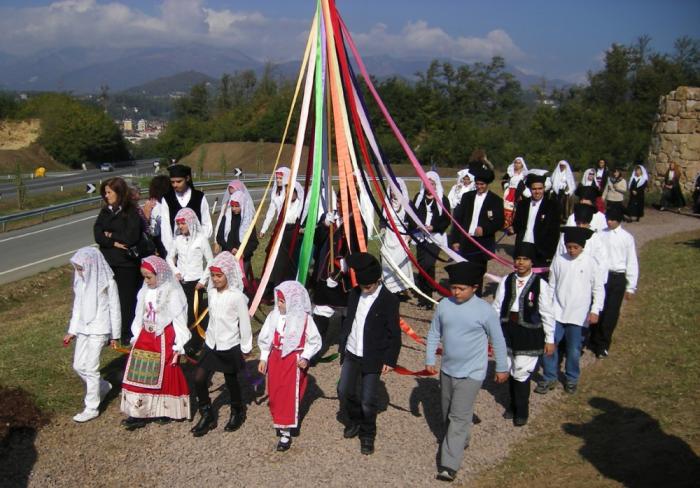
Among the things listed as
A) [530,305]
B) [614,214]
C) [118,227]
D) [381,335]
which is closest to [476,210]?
[614,214]

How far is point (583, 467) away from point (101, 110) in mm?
77031

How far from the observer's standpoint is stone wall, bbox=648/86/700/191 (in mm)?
21141

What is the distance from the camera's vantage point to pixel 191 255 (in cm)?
753

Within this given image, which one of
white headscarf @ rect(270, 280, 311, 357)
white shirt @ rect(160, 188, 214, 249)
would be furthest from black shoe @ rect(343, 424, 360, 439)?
white shirt @ rect(160, 188, 214, 249)

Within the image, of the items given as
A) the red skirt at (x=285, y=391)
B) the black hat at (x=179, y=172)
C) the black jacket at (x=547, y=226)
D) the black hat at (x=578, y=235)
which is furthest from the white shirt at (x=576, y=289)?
the black hat at (x=179, y=172)

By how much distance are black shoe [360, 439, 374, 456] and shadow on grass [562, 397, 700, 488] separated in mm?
1731

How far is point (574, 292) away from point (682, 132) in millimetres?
17402

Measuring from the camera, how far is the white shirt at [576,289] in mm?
6543

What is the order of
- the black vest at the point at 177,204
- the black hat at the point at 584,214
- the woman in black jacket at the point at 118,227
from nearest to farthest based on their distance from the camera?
the black hat at the point at 584,214 → the woman in black jacket at the point at 118,227 → the black vest at the point at 177,204

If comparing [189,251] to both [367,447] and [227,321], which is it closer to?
[227,321]

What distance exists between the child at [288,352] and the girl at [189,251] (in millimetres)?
2023

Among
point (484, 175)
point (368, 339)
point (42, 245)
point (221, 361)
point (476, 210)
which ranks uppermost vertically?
point (484, 175)

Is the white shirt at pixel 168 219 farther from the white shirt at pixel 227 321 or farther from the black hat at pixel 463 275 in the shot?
the black hat at pixel 463 275

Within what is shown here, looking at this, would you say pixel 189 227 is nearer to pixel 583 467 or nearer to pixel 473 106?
pixel 583 467
